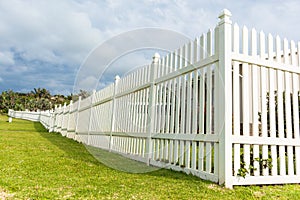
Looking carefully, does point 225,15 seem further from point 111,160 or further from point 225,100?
point 111,160

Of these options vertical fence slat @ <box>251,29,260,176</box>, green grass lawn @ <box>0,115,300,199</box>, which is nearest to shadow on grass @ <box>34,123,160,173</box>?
green grass lawn @ <box>0,115,300,199</box>

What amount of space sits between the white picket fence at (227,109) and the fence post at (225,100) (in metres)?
0.01

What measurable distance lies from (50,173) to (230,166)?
227 centimetres

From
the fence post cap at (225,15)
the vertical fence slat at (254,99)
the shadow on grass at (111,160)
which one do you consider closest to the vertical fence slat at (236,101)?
the fence post cap at (225,15)

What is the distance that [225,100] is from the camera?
2.81m

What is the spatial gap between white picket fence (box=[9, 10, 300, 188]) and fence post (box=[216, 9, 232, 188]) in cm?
1

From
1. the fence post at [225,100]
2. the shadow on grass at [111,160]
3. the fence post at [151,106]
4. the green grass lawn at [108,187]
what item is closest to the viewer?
the green grass lawn at [108,187]

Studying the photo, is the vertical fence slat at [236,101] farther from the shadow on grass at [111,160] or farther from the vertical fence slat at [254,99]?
the shadow on grass at [111,160]

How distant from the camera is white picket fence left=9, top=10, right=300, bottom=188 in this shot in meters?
2.85

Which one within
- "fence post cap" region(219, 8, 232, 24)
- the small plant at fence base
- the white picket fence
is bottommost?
the small plant at fence base

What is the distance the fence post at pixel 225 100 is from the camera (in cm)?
269

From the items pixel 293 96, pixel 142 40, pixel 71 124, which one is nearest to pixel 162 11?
pixel 142 40

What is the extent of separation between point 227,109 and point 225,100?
0.36 ft

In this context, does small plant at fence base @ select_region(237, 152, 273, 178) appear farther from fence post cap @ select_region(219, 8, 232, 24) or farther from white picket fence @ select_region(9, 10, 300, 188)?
fence post cap @ select_region(219, 8, 232, 24)
